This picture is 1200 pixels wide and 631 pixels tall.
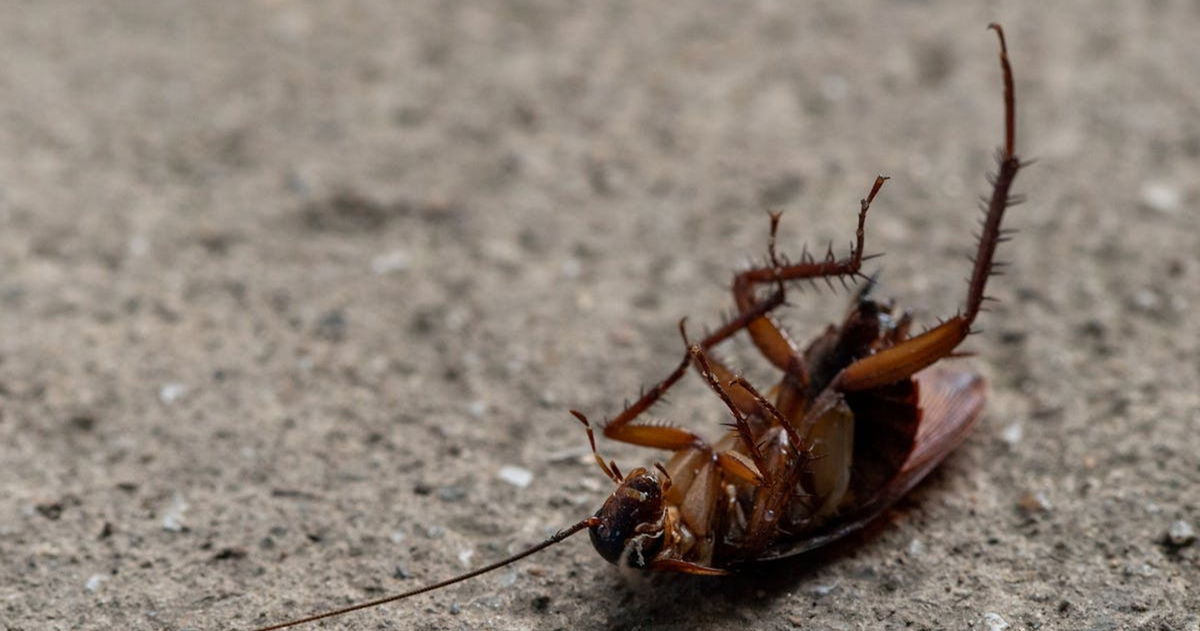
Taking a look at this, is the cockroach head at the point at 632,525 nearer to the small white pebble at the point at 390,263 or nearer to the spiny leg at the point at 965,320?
the spiny leg at the point at 965,320

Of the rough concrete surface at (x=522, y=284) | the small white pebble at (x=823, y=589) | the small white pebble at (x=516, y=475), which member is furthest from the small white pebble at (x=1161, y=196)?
the small white pebble at (x=516, y=475)

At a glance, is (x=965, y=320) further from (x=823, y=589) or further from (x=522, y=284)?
(x=522, y=284)

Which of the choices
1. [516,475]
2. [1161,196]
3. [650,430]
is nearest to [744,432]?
[650,430]

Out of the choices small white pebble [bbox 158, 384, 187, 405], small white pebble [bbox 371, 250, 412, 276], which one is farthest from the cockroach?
small white pebble [bbox 371, 250, 412, 276]

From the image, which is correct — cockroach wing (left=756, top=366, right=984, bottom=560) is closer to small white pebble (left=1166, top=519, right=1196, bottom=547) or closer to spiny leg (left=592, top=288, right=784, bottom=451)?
spiny leg (left=592, top=288, right=784, bottom=451)

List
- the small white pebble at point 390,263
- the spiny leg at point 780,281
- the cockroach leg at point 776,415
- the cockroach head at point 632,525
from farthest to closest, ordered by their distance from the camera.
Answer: the small white pebble at point 390,263 → the spiny leg at point 780,281 → the cockroach leg at point 776,415 → the cockroach head at point 632,525
